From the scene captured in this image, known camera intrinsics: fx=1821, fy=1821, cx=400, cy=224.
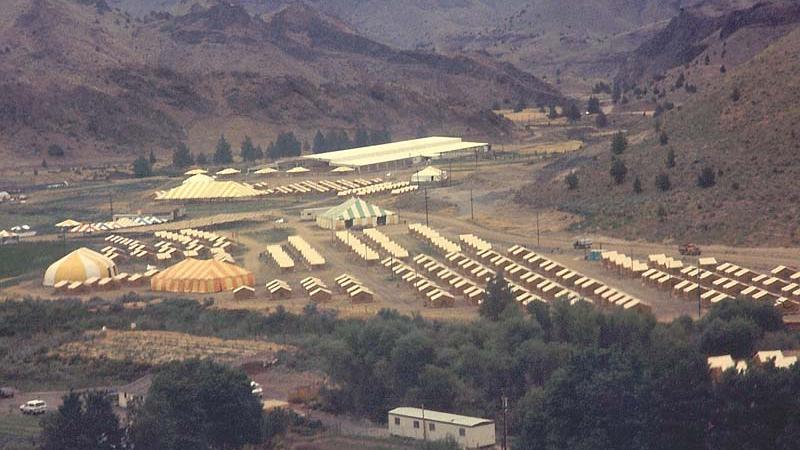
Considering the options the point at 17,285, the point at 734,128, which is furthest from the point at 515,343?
the point at 734,128

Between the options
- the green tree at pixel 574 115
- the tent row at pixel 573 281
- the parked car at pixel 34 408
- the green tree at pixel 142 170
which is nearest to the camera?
the parked car at pixel 34 408

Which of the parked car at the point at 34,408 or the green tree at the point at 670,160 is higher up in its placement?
A: the green tree at the point at 670,160

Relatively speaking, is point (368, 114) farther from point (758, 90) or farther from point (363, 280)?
point (363, 280)

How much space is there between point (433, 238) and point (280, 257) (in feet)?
17.0

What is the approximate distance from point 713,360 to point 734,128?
27.5m

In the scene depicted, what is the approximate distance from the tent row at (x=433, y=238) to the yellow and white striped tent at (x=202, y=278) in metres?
6.25

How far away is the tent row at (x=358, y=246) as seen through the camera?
51.8 m

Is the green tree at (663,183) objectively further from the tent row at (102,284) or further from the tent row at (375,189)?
the tent row at (375,189)

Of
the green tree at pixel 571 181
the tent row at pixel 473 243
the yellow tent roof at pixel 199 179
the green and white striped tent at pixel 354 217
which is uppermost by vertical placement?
the yellow tent roof at pixel 199 179

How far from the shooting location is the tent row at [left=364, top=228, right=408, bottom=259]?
52625mm

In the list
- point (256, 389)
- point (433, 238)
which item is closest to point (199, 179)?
point (433, 238)

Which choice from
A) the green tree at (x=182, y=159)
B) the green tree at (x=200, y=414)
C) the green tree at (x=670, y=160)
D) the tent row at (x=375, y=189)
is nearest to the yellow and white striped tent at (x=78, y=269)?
the green tree at (x=670, y=160)

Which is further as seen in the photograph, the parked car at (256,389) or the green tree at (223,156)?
the green tree at (223,156)

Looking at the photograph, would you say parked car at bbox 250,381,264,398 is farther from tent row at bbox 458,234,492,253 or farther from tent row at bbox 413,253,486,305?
tent row at bbox 458,234,492,253
